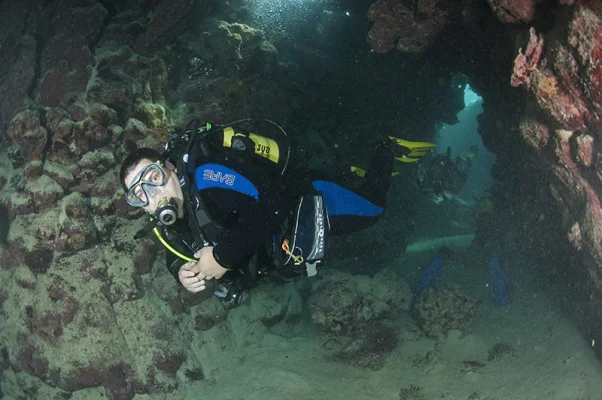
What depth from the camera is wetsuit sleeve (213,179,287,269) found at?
121 inches

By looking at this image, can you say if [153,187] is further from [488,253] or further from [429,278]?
Answer: [488,253]

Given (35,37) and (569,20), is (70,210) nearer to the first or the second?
(35,37)

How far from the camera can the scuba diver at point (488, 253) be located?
6.64 m

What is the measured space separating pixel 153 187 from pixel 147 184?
61 mm

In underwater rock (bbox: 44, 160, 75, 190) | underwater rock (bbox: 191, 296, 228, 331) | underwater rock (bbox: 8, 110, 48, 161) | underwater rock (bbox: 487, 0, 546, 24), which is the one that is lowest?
underwater rock (bbox: 191, 296, 228, 331)

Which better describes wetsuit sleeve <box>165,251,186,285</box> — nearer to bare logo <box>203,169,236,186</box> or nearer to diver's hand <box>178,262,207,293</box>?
diver's hand <box>178,262,207,293</box>

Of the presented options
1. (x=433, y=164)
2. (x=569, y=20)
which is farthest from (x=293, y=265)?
(x=433, y=164)

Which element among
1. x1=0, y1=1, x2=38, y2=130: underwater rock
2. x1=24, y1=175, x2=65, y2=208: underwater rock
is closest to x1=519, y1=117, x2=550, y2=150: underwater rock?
x1=24, y1=175, x2=65, y2=208: underwater rock

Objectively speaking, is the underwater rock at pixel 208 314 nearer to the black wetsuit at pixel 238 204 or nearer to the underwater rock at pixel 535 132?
the black wetsuit at pixel 238 204

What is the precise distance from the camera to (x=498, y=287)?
6.60 meters

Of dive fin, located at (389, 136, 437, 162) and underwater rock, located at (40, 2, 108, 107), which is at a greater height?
dive fin, located at (389, 136, 437, 162)

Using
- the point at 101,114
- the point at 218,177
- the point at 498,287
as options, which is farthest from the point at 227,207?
the point at 498,287

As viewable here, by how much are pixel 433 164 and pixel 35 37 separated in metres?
9.95

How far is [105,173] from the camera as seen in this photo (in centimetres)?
536
